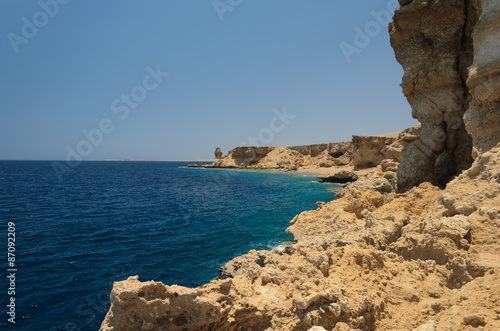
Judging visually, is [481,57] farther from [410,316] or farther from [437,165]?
[410,316]

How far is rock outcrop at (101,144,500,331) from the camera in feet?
14.5

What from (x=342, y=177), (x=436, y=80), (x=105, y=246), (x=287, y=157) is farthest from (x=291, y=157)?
(x=105, y=246)

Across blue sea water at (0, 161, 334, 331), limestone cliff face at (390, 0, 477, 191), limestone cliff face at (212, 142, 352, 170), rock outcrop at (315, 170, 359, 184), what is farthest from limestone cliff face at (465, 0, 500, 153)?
limestone cliff face at (212, 142, 352, 170)

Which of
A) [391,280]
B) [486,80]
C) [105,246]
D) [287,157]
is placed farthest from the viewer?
[287,157]

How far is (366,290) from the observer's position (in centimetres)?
498

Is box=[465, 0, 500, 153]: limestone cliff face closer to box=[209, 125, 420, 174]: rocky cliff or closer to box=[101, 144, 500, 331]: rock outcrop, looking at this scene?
box=[101, 144, 500, 331]: rock outcrop

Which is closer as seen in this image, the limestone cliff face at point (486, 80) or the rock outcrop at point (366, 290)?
the rock outcrop at point (366, 290)

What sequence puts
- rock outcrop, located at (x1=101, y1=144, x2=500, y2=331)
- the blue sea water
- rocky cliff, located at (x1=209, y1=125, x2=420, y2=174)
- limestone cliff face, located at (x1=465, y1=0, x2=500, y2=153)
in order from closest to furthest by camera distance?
rock outcrop, located at (x1=101, y1=144, x2=500, y2=331), limestone cliff face, located at (x1=465, y1=0, x2=500, y2=153), the blue sea water, rocky cliff, located at (x1=209, y1=125, x2=420, y2=174)

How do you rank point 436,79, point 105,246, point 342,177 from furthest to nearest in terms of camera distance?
point 342,177
point 105,246
point 436,79

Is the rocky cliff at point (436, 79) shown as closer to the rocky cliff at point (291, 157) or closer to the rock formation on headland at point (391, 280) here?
the rock formation on headland at point (391, 280)

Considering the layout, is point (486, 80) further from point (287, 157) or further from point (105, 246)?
point (287, 157)

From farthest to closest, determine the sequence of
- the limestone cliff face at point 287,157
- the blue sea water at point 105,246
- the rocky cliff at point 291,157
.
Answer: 1. the limestone cliff face at point 287,157
2. the rocky cliff at point 291,157
3. the blue sea water at point 105,246

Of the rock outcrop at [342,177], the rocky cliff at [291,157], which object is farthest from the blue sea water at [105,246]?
the rocky cliff at [291,157]

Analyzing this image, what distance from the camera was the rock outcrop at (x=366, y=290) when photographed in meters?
4.42
